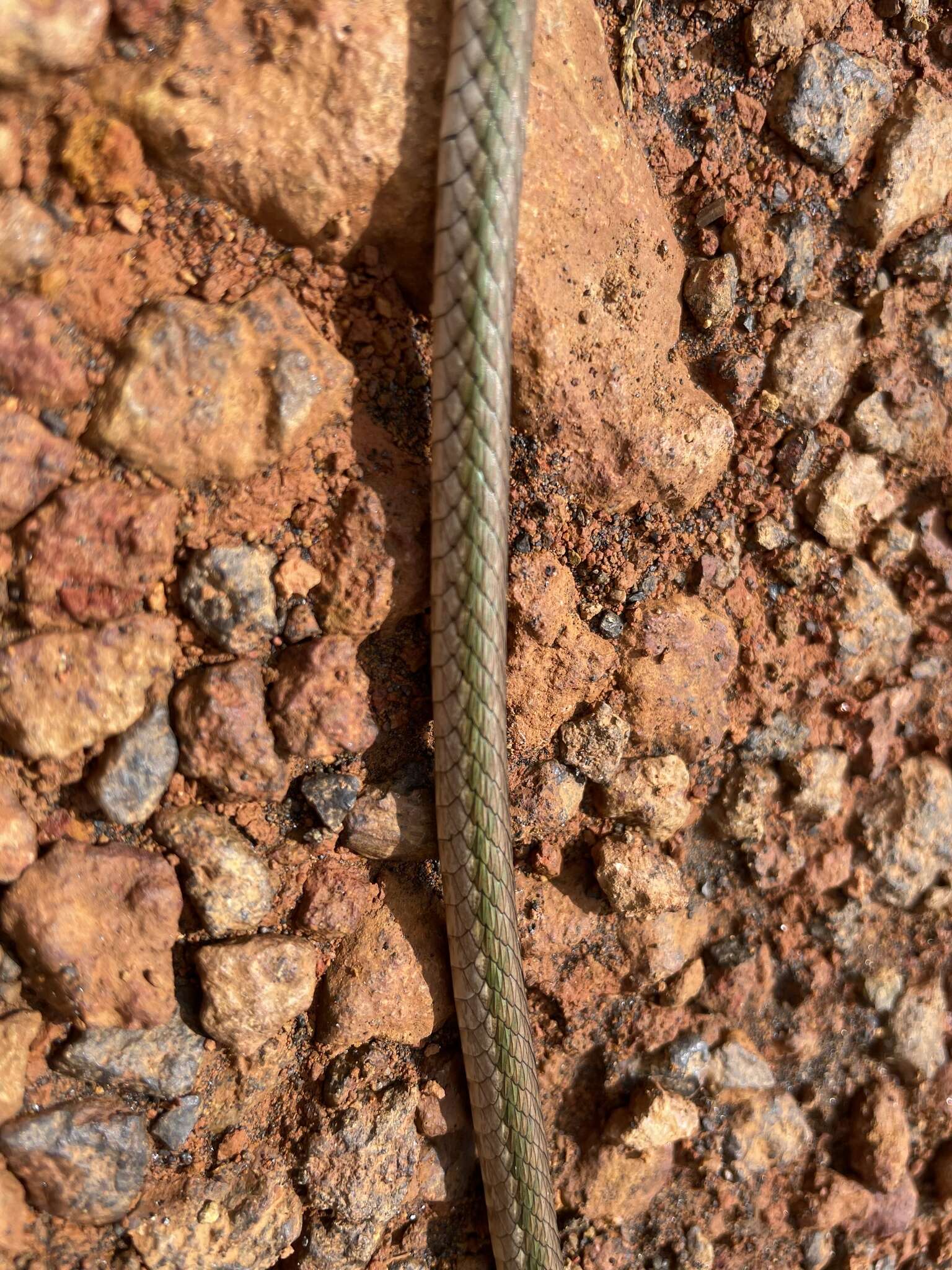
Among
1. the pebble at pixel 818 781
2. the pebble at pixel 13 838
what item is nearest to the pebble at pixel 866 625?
the pebble at pixel 818 781

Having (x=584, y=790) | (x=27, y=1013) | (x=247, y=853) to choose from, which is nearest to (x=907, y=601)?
(x=584, y=790)

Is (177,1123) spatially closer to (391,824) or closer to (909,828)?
(391,824)

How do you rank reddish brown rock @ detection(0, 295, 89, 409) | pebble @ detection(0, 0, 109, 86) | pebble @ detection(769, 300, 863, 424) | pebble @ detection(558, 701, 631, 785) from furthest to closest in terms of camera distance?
pebble @ detection(769, 300, 863, 424) < pebble @ detection(558, 701, 631, 785) < reddish brown rock @ detection(0, 295, 89, 409) < pebble @ detection(0, 0, 109, 86)

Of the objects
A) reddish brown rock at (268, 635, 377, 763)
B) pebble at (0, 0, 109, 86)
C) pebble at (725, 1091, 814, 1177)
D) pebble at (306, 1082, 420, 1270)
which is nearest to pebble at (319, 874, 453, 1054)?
pebble at (306, 1082, 420, 1270)

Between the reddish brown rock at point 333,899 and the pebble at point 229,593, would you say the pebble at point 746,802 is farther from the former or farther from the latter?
the pebble at point 229,593

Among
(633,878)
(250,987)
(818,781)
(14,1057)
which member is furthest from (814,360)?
(14,1057)

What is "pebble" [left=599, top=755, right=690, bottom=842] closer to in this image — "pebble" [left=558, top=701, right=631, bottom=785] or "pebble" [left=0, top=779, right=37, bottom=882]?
"pebble" [left=558, top=701, right=631, bottom=785]
